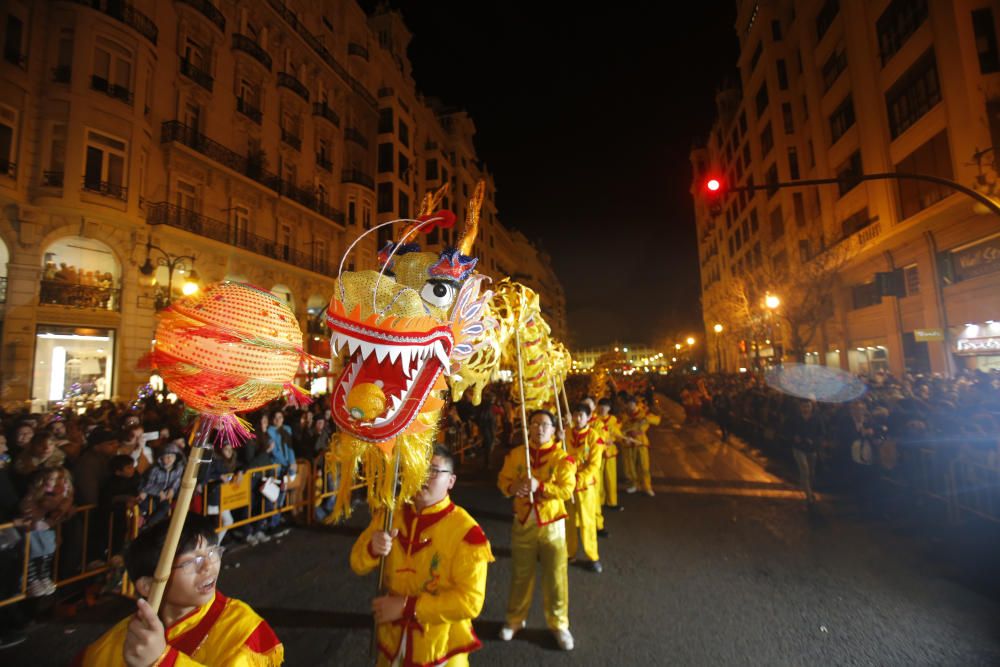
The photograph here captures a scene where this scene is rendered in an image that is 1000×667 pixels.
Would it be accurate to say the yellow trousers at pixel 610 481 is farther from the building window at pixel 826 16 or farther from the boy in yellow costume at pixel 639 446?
the building window at pixel 826 16

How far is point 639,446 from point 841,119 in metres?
20.2

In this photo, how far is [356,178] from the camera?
2550 centimetres

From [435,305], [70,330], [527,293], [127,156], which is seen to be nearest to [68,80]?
[127,156]

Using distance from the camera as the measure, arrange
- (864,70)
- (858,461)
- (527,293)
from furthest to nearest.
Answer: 1. (864,70)
2. (858,461)
3. (527,293)

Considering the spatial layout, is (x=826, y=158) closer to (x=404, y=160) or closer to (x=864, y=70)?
(x=864, y=70)

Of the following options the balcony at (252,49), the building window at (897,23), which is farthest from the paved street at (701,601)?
the balcony at (252,49)

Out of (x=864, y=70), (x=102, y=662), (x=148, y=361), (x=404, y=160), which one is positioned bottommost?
(x=102, y=662)

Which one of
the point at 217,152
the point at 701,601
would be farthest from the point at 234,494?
the point at 217,152

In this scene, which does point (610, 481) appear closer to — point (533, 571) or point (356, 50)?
point (533, 571)

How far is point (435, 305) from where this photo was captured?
300 centimetres

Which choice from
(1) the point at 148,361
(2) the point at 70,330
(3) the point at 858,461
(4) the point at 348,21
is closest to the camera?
(1) the point at 148,361

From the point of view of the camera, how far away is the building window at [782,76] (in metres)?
25.5

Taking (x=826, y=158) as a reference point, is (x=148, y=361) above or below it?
below

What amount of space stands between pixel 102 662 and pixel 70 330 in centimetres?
1659
